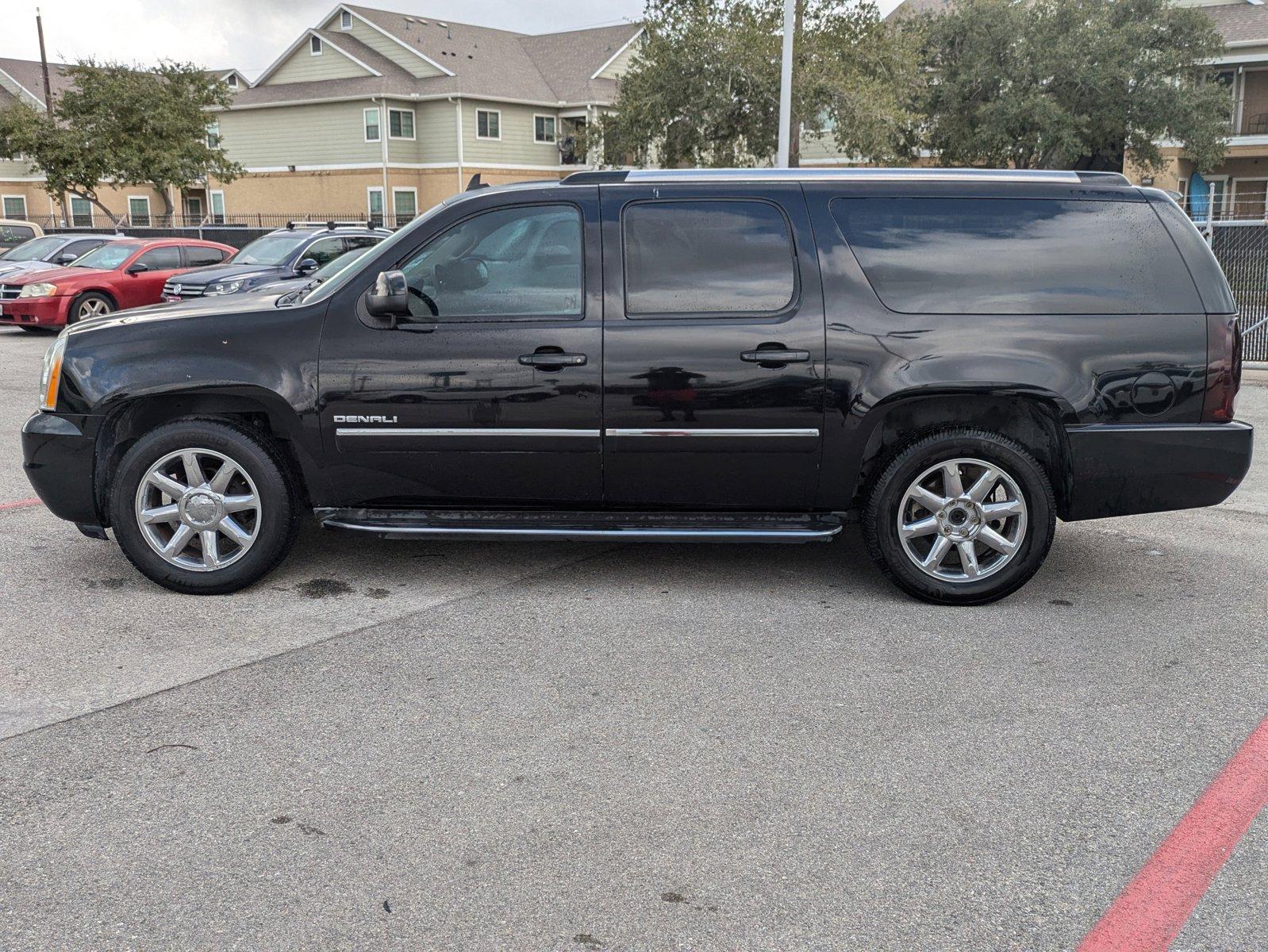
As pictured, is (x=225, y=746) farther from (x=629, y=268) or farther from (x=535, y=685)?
(x=629, y=268)

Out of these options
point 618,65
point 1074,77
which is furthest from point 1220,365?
point 618,65

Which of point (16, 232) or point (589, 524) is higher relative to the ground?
point (16, 232)

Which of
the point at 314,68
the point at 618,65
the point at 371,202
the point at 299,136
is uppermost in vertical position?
the point at 618,65

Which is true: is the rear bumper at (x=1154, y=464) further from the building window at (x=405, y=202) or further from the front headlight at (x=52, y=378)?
the building window at (x=405, y=202)

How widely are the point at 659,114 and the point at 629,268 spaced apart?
82.7 feet

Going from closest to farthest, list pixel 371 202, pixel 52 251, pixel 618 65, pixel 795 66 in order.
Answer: pixel 52 251, pixel 795 66, pixel 371 202, pixel 618 65

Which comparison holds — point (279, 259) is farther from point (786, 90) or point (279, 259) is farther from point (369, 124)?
point (369, 124)

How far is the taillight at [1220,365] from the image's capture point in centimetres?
532

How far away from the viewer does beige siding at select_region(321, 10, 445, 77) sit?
48750 mm

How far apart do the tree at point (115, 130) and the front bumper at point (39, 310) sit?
25.5m

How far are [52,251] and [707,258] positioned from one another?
764 inches

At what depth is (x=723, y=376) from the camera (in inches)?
210

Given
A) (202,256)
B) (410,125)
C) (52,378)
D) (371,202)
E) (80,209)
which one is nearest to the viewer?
(52,378)

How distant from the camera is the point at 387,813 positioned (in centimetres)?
354
